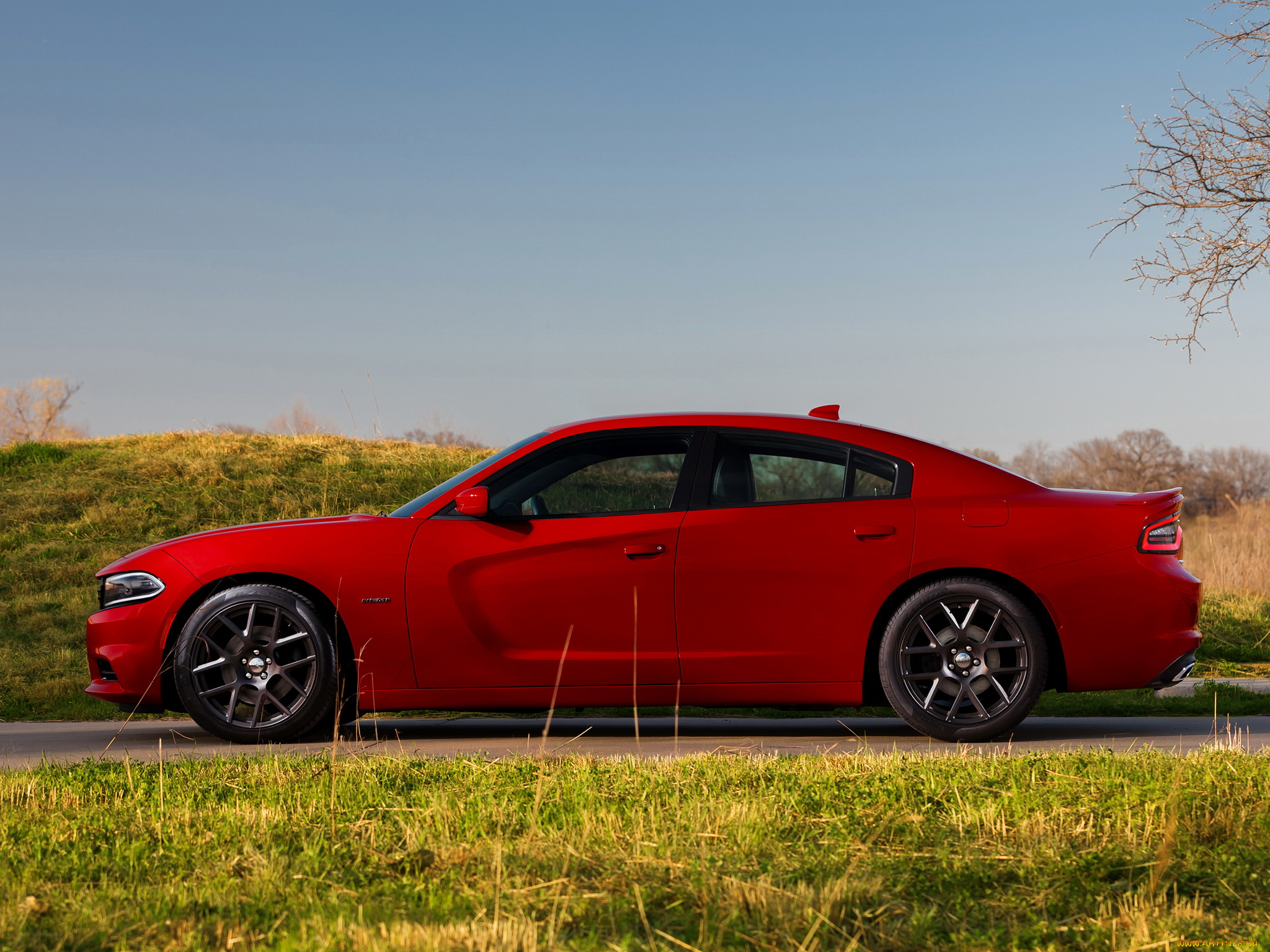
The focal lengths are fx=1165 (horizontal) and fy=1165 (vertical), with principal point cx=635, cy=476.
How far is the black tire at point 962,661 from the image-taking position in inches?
236

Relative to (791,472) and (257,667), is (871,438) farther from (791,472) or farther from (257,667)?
(257,667)

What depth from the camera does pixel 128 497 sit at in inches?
697

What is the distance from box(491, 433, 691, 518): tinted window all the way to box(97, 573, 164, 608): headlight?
6.16ft

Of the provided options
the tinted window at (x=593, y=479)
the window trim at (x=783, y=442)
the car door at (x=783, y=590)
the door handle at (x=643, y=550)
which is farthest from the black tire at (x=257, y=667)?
the window trim at (x=783, y=442)

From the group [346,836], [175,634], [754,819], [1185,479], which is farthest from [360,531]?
[1185,479]

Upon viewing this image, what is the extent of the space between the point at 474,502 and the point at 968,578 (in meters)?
Result: 2.60

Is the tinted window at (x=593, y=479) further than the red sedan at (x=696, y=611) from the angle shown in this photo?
Yes

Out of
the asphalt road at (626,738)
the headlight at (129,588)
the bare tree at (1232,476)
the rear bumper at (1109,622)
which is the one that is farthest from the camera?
the bare tree at (1232,476)

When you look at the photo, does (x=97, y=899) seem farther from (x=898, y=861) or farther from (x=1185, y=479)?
(x=1185, y=479)

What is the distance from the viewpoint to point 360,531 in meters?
6.19

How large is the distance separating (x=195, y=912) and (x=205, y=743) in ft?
12.5

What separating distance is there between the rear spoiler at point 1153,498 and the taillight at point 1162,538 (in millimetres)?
90

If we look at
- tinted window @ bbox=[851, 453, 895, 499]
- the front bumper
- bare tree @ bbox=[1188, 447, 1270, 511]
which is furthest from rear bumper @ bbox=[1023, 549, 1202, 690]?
bare tree @ bbox=[1188, 447, 1270, 511]

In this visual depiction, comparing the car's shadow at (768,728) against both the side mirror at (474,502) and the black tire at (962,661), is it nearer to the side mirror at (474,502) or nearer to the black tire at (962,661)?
the black tire at (962,661)
